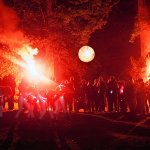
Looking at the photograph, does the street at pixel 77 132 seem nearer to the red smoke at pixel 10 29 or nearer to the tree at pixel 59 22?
the red smoke at pixel 10 29

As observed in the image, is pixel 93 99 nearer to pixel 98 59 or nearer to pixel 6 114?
pixel 6 114

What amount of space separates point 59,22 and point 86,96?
8.98m

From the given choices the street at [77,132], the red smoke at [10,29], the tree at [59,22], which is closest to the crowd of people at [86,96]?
the street at [77,132]

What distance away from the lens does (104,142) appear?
39.7 ft

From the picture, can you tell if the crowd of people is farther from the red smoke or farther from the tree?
the tree

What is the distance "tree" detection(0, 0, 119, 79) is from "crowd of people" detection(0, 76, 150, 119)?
24.7 feet

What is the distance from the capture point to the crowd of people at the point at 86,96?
687 inches

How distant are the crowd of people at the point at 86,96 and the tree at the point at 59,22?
7.53m

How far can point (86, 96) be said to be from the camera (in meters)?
20.9

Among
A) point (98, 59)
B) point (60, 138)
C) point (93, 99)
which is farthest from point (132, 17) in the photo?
point (60, 138)

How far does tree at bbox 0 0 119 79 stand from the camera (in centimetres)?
2838

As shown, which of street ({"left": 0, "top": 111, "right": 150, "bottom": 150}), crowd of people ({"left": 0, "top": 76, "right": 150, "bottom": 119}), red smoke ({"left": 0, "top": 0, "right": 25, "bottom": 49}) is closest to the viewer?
street ({"left": 0, "top": 111, "right": 150, "bottom": 150})

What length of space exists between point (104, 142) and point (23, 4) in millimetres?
18205

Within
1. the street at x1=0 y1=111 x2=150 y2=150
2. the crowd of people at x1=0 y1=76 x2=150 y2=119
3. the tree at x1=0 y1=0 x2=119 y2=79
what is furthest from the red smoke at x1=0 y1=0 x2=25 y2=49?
the street at x1=0 y1=111 x2=150 y2=150
